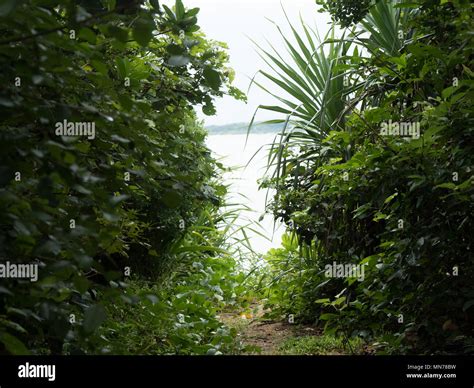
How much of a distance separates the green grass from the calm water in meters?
0.84

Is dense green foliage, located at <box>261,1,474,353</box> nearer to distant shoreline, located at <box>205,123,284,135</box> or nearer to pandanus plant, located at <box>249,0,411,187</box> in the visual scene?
pandanus plant, located at <box>249,0,411,187</box>

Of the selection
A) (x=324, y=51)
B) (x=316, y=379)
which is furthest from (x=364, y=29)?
(x=316, y=379)

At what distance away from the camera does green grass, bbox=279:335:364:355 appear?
3.13 meters

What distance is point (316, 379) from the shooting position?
2033 millimetres

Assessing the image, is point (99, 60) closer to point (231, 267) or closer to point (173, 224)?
point (173, 224)

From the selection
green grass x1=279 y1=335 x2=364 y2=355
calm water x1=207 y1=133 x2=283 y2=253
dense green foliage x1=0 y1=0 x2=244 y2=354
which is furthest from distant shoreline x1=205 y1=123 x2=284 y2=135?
dense green foliage x1=0 y1=0 x2=244 y2=354

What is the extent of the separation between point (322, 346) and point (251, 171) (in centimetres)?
157

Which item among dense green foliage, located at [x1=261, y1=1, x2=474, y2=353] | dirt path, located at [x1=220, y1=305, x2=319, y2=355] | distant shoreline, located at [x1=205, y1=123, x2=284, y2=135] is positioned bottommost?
dirt path, located at [x1=220, y1=305, x2=319, y2=355]

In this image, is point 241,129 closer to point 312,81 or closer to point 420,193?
point 312,81

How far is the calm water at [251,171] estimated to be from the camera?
4258mm

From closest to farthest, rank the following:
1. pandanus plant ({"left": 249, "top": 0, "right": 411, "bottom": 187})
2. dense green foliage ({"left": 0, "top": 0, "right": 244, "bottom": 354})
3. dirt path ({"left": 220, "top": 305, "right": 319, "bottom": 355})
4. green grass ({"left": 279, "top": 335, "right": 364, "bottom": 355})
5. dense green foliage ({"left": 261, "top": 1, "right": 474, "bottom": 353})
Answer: dense green foliage ({"left": 0, "top": 0, "right": 244, "bottom": 354}) < dense green foliage ({"left": 261, "top": 1, "right": 474, "bottom": 353}) < green grass ({"left": 279, "top": 335, "right": 364, "bottom": 355}) < dirt path ({"left": 220, "top": 305, "right": 319, "bottom": 355}) < pandanus plant ({"left": 249, "top": 0, "right": 411, "bottom": 187})

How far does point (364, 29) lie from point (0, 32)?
111 inches

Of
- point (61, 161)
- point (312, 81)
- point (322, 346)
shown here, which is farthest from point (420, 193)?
point (312, 81)

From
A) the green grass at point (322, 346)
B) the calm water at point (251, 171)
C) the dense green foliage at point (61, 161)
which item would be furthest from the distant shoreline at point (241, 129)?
the dense green foliage at point (61, 161)
